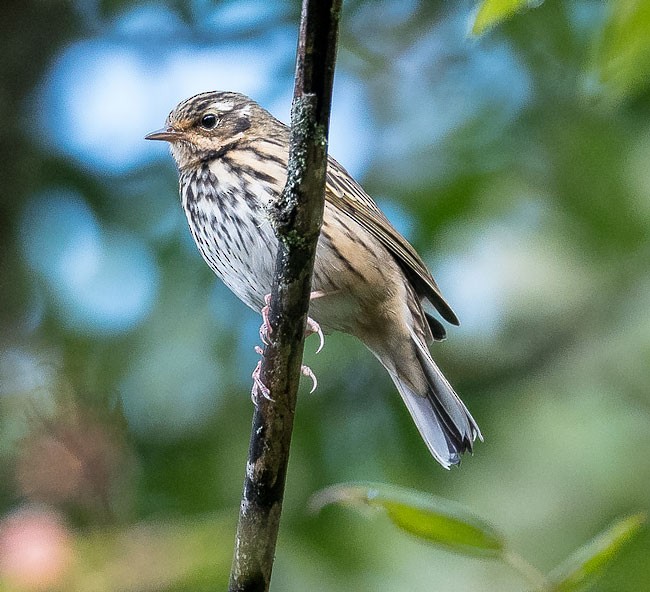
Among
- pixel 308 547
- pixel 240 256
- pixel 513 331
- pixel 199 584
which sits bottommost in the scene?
pixel 199 584

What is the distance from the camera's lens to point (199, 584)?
3049 millimetres

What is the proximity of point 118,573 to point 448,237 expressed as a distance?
387 centimetres

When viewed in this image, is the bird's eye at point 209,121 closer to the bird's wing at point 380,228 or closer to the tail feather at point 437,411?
the bird's wing at point 380,228

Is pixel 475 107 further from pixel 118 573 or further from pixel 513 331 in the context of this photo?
pixel 118 573

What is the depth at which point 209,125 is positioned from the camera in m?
4.97

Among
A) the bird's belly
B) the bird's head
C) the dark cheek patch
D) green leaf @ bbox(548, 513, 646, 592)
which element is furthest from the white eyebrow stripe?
green leaf @ bbox(548, 513, 646, 592)

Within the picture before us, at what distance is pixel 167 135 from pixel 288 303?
2333 mm

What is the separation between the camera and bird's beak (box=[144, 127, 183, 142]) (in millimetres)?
4926

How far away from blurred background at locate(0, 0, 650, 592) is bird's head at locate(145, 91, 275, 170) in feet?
3.52

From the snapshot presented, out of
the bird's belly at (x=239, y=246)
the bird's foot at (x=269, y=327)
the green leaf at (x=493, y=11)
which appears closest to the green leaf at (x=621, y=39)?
the green leaf at (x=493, y=11)

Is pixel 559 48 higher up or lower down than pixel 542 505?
higher up

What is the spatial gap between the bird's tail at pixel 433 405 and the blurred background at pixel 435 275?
2.67 feet

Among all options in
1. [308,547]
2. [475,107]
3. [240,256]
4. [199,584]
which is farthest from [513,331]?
[199,584]

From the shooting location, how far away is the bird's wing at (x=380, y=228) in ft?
15.3
